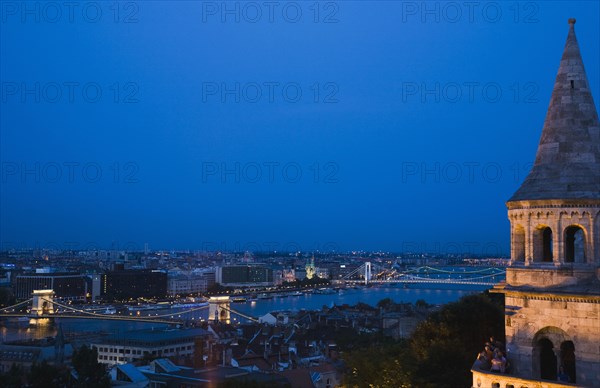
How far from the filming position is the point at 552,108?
5.97m

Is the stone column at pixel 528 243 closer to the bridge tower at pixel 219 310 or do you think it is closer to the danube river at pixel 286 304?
the danube river at pixel 286 304

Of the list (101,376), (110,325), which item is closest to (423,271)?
(110,325)

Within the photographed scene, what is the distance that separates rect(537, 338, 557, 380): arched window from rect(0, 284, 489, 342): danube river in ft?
102

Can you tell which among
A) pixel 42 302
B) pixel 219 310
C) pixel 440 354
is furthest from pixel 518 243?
pixel 42 302

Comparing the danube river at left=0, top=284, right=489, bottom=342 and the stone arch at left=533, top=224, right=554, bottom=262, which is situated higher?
the stone arch at left=533, top=224, right=554, bottom=262

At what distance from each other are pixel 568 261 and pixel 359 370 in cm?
463

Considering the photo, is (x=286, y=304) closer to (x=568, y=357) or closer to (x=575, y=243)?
(x=575, y=243)

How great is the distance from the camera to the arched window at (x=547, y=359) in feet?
18.4

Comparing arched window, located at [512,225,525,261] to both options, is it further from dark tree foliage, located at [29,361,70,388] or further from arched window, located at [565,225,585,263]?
dark tree foliage, located at [29,361,70,388]

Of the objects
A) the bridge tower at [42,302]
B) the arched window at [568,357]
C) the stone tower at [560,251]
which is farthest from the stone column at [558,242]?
the bridge tower at [42,302]

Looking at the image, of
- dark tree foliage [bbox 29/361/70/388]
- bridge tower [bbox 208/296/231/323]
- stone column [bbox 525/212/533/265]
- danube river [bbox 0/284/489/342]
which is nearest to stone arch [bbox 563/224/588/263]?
stone column [bbox 525/212/533/265]

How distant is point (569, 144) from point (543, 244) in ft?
2.77

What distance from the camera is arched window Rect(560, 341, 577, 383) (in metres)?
5.49

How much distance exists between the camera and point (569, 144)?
5770 mm
